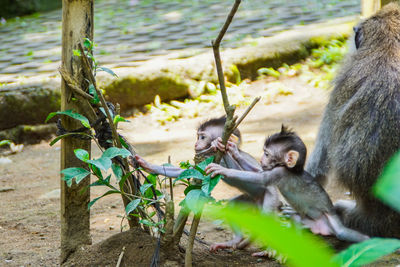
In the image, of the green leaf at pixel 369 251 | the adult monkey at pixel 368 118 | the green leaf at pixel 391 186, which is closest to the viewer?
the green leaf at pixel 391 186

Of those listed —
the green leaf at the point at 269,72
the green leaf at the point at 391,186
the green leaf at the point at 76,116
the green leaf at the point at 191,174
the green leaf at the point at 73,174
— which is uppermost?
the green leaf at the point at 391,186

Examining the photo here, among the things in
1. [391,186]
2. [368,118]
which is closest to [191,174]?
[368,118]

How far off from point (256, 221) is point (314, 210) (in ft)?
8.86

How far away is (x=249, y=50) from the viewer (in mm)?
7914

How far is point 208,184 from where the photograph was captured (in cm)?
238

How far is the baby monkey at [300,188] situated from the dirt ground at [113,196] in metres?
0.38

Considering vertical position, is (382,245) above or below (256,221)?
below

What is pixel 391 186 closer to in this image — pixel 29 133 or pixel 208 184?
pixel 208 184

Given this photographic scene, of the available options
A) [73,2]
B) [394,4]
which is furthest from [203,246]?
[394,4]

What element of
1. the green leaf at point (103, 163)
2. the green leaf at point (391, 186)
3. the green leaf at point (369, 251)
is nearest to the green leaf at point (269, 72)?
the green leaf at point (103, 163)

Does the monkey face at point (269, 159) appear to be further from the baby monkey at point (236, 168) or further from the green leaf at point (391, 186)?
the green leaf at point (391, 186)

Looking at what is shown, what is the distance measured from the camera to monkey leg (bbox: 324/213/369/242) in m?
3.15

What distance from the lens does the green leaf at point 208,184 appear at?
2347 mm

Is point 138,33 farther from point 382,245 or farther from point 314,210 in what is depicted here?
point 382,245
